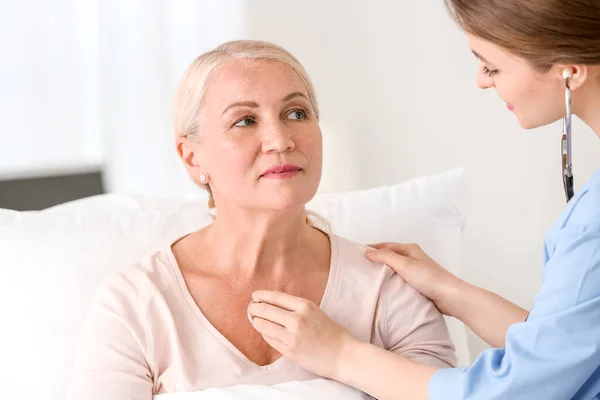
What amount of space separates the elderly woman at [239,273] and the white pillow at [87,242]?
0.19 m

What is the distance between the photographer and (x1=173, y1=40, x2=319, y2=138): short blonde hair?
160 cm

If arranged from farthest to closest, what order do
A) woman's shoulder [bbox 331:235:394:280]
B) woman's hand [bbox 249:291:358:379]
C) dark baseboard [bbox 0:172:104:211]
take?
dark baseboard [bbox 0:172:104:211]
woman's shoulder [bbox 331:235:394:280]
woman's hand [bbox 249:291:358:379]

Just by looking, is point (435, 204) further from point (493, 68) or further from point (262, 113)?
point (493, 68)

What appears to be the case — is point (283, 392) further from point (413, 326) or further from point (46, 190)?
point (46, 190)

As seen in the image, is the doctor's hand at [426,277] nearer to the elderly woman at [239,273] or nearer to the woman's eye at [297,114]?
the elderly woman at [239,273]

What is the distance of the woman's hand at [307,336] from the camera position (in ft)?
4.62

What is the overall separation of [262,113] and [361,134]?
48.8 inches

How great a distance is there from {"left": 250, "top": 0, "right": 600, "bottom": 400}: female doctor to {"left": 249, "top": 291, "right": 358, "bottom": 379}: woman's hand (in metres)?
0.03

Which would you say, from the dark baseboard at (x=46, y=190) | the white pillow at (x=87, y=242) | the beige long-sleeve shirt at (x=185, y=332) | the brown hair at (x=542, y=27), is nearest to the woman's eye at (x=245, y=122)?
the beige long-sleeve shirt at (x=185, y=332)

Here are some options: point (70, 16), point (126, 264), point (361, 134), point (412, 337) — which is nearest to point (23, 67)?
point (70, 16)

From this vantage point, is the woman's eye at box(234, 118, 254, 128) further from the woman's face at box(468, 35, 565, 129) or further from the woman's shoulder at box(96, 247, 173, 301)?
the woman's face at box(468, 35, 565, 129)

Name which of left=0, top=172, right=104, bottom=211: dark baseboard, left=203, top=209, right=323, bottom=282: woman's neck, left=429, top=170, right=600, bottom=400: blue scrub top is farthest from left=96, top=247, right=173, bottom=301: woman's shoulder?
left=0, top=172, right=104, bottom=211: dark baseboard

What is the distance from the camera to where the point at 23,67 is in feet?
7.81

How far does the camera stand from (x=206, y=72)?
1603 mm
